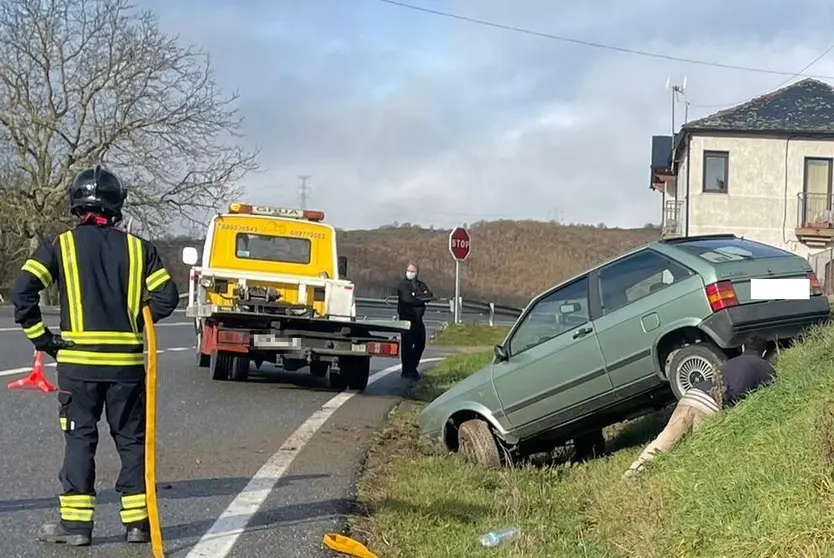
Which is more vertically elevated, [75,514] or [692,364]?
[692,364]

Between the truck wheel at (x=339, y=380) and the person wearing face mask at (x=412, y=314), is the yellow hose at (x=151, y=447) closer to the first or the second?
the truck wheel at (x=339, y=380)

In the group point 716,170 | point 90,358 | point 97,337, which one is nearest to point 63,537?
point 90,358

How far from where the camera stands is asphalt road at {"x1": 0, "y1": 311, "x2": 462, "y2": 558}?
5645 mm

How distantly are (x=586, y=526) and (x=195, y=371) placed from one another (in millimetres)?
9543

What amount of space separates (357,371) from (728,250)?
21.7 ft

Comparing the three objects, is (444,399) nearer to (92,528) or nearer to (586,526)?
(586,526)

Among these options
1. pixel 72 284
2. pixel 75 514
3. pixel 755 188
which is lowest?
pixel 75 514

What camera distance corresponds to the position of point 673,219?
134 feet

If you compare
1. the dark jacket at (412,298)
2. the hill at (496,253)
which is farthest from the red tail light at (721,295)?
the hill at (496,253)

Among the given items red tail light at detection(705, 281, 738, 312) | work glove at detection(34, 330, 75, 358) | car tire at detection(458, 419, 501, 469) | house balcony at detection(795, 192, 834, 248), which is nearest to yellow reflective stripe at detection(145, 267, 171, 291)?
work glove at detection(34, 330, 75, 358)

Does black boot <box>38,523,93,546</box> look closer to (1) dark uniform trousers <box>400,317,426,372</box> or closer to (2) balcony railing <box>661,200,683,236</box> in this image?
(1) dark uniform trousers <box>400,317,426,372</box>

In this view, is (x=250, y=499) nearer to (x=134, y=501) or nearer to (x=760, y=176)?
(x=134, y=501)

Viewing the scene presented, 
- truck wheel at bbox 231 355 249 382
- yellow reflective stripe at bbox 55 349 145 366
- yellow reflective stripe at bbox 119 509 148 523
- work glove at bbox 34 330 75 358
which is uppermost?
work glove at bbox 34 330 75 358

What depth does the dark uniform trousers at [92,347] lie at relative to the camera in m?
5.28
